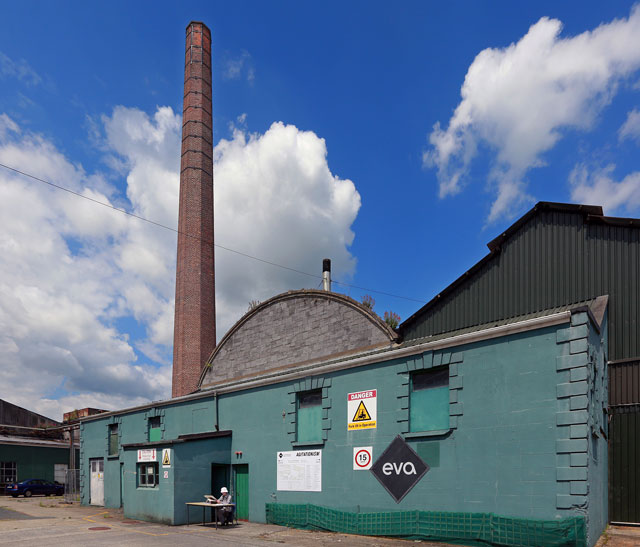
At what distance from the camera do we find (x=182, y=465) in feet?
63.8

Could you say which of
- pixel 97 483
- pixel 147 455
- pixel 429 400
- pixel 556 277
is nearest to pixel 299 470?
pixel 429 400

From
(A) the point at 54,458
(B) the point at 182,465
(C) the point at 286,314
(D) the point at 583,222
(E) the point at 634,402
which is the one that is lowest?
(A) the point at 54,458

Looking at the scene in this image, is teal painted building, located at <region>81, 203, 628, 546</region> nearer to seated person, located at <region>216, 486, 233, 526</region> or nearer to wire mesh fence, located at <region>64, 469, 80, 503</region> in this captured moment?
seated person, located at <region>216, 486, 233, 526</region>

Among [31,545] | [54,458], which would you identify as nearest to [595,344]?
[31,545]

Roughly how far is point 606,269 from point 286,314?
15817 millimetres

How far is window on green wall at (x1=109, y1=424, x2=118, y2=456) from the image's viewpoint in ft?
93.8

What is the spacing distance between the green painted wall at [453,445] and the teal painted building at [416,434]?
33mm

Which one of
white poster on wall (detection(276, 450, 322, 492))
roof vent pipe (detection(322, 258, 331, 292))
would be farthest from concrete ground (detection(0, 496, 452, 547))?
roof vent pipe (detection(322, 258, 331, 292))

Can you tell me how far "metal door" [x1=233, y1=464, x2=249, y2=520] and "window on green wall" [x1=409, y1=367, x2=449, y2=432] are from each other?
27.2ft

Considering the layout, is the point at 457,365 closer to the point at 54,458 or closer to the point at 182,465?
the point at 182,465

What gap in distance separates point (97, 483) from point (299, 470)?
1681cm

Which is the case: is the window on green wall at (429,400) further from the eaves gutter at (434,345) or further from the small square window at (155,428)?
the small square window at (155,428)

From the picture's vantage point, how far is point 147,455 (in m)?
20.8

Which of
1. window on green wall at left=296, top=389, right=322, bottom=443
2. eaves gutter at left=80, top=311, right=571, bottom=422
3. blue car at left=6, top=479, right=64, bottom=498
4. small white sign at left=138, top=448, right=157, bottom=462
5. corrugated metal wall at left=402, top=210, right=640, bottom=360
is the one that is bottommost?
blue car at left=6, top=479, right=64, bottom=498
